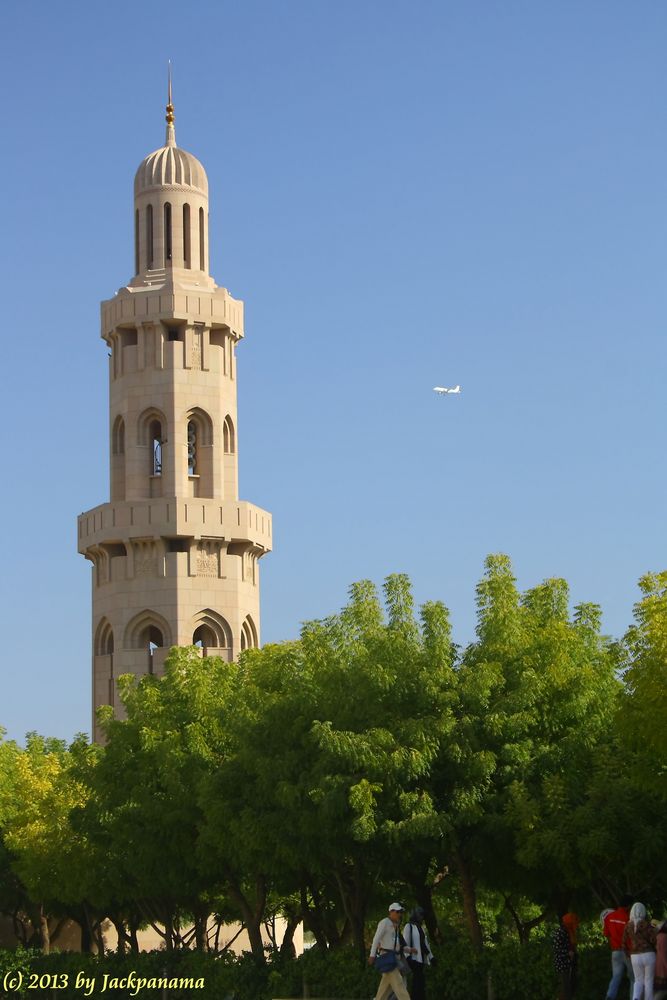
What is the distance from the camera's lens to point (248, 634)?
210ft

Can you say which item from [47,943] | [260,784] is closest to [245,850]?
[260,784]

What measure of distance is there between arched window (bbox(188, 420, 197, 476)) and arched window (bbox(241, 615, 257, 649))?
566cm

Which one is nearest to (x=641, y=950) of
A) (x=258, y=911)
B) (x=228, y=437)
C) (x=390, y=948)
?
(x=390, y=948)

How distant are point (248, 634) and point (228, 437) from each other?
23.3ft

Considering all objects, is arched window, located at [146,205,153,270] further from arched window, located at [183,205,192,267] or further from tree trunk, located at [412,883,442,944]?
tree trunk, located at [412,883,442,944]

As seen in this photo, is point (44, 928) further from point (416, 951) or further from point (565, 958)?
point (416, 951)

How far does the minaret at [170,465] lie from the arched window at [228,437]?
0.04m

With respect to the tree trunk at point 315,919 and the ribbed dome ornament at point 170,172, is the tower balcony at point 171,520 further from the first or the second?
the tree trunk at point 315,919

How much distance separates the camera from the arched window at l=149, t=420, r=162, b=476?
63.9m

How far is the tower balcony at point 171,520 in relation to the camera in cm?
6172

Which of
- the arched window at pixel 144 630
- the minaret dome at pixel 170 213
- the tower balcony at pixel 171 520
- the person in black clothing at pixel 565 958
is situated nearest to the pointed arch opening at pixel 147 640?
the arched window at pixel 144 630

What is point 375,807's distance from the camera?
31.5 meters

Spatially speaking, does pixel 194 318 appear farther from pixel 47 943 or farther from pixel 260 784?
pixel 260 784

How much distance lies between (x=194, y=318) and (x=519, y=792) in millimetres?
36246
